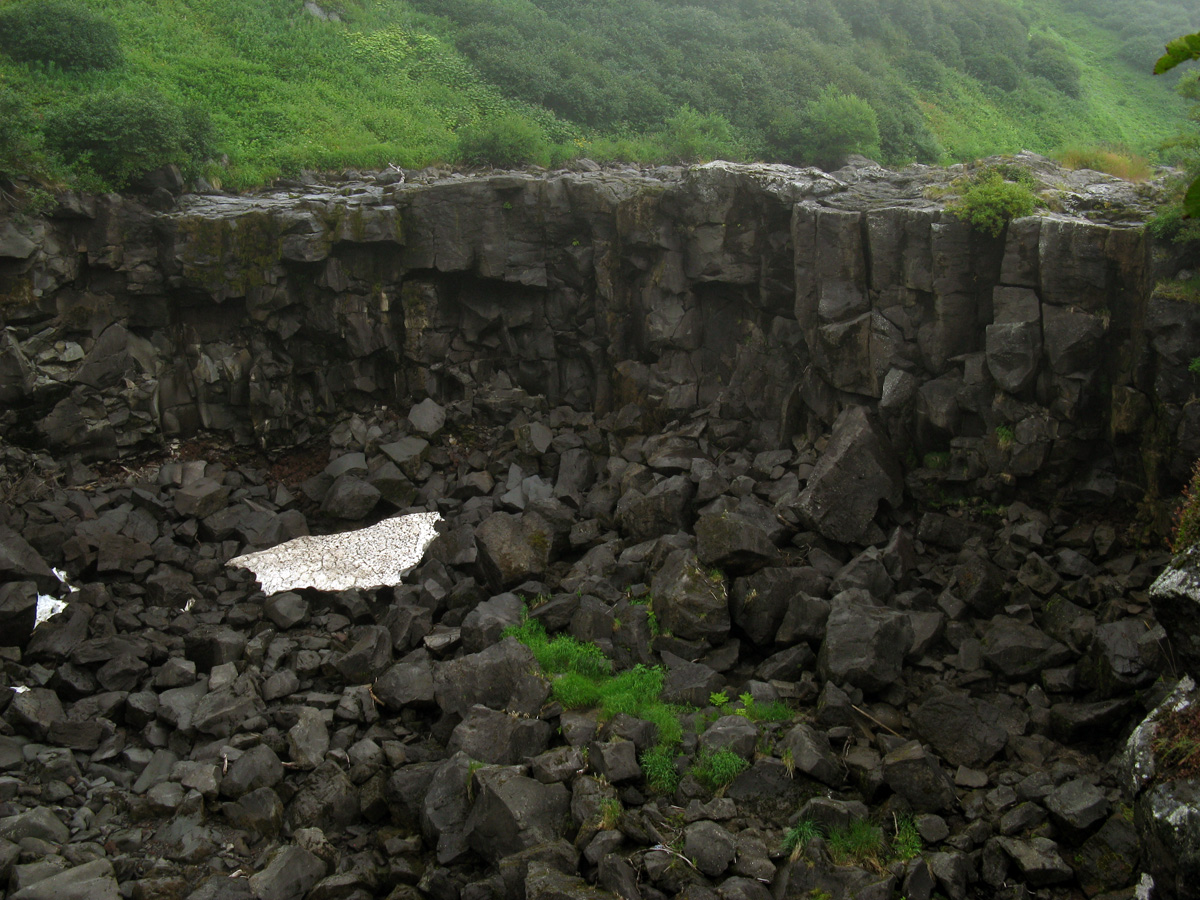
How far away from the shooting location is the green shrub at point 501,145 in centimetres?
2531

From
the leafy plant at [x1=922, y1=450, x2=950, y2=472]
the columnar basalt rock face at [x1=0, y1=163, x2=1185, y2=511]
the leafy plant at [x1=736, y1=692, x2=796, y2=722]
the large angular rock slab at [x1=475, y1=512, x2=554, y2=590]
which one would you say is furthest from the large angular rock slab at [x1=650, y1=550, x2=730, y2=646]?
the columnar basalt rock face at [x1=0, y1=163, x2=1185, y2=511]

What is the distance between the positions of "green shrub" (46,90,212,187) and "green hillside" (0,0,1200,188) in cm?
5

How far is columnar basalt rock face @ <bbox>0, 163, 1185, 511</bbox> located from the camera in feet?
49.6

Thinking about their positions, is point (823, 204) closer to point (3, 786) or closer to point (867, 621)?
point (867, 621)

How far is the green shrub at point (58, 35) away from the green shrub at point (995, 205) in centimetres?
2436

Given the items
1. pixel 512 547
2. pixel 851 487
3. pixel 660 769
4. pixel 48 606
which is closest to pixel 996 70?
pixel 851 487

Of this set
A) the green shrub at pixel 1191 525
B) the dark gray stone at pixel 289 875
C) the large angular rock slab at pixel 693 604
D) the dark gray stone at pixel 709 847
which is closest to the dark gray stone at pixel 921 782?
the dark gray stone at pixel 709 847

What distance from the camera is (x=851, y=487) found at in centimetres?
1599

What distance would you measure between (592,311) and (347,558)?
9297 millimetres

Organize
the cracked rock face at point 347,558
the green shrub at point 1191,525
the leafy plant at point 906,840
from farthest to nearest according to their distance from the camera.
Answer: the cracked rock face at point 347,558
the leafy plant at point 906,840
the green shrub at point 1191,525

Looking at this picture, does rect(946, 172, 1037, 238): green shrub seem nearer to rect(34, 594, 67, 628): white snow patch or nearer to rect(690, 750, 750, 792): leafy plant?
rect(690, 750, 750, 792): leafy plant

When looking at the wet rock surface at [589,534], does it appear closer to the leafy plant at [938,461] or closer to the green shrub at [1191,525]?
the leafy plant at [938,461]

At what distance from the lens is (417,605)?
1634cm

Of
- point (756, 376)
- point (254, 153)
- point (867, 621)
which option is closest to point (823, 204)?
point (756, 376)
